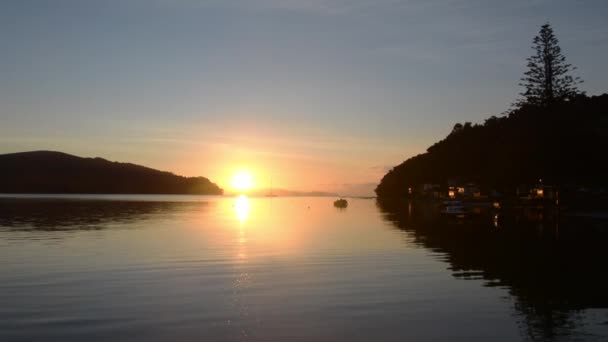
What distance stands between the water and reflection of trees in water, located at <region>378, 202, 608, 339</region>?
0.08 m

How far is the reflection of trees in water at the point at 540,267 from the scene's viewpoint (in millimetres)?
18312

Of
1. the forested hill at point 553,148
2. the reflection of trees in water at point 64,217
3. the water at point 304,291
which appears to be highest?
the forested hill at point 553,148

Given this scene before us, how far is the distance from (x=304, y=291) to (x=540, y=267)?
14734 mm

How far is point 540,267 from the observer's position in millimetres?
29281

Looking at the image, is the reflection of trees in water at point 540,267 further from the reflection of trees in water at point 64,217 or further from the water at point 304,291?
the reflection of trees in water at point 64,217

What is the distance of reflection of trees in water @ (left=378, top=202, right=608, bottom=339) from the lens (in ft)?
60.1

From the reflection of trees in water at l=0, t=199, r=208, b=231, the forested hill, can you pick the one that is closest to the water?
the reflection of trees in water at l=0, t=199, r=208, b=231

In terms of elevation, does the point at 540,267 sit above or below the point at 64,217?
below

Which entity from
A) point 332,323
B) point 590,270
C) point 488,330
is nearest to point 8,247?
point 332,323

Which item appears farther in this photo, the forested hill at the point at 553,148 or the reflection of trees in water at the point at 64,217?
the forested hill at the point at 553,148

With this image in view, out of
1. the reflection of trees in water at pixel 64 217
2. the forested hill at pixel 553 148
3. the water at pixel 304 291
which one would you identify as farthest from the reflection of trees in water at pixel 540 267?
the forested hill at pixel 553 148

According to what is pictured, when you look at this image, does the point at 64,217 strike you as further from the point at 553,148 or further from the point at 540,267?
the point at 553,148

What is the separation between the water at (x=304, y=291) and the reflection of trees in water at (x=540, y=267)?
8 centimetres

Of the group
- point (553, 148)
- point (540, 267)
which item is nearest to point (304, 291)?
point (540, 267)
